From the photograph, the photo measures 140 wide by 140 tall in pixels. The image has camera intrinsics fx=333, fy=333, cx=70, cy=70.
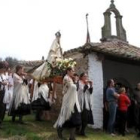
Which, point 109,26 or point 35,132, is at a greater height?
point 109,26

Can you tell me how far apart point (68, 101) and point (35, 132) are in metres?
1.41

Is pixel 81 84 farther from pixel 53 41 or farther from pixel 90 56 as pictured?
pixel 53 41

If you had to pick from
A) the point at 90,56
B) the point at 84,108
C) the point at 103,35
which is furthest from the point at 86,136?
the point at 103,35

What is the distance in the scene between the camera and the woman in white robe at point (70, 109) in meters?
8.41

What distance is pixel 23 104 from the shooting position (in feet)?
31.4

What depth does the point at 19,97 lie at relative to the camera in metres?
9.55

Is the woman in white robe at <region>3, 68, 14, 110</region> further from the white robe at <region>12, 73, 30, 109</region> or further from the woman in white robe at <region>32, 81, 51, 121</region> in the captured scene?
the woman in white robe at <region>32, 81, 51, 121</region>

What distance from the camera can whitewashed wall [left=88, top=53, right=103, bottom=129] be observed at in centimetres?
1117

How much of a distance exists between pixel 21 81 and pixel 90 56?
9.80 feet

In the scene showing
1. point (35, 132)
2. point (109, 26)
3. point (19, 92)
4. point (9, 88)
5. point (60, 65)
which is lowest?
point (35, 132)

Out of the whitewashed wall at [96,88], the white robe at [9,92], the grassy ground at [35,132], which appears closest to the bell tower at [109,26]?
the whitewashed wall at [96,88]

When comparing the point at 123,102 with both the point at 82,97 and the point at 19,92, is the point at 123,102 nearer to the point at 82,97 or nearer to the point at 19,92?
the point at 82,97

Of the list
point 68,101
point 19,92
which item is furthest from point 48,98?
point 68,101

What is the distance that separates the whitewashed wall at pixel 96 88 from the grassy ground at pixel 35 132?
567mm
